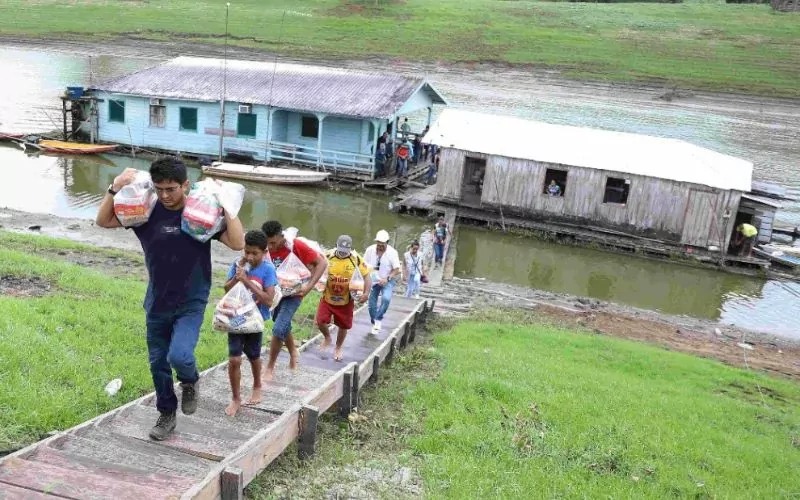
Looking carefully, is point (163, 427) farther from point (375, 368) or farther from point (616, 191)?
point (616, 191)

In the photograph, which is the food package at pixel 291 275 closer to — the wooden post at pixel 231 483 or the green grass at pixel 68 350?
the green grass at pixel 68 350

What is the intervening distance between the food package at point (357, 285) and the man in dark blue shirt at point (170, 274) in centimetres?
299

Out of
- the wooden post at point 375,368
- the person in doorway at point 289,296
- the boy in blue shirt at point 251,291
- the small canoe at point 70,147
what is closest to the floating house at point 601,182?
the small canoe at point 70,147

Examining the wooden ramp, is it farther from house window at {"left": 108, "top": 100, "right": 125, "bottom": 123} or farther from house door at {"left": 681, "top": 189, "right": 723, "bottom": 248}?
house window at {"left": 108, "top": 100, "right": 125, "bottom": 123}

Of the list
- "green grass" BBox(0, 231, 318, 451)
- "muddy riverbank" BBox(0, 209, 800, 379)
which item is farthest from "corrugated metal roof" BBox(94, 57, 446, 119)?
"green grass" BBox(0, 231, 318, 451)

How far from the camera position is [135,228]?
16.0ft

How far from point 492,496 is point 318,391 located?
172cm

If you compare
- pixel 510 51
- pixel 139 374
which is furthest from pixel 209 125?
pixel 510 51

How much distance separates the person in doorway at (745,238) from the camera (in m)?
21.9

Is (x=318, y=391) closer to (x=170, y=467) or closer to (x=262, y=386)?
(x=262, y=386)

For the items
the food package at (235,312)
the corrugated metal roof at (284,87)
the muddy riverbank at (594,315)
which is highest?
the corrugated metal roof at (284,87)

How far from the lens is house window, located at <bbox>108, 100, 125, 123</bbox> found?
1214 inches

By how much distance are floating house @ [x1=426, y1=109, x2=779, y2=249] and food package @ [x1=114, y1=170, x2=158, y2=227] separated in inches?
795

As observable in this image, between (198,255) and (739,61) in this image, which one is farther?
(739,61)
